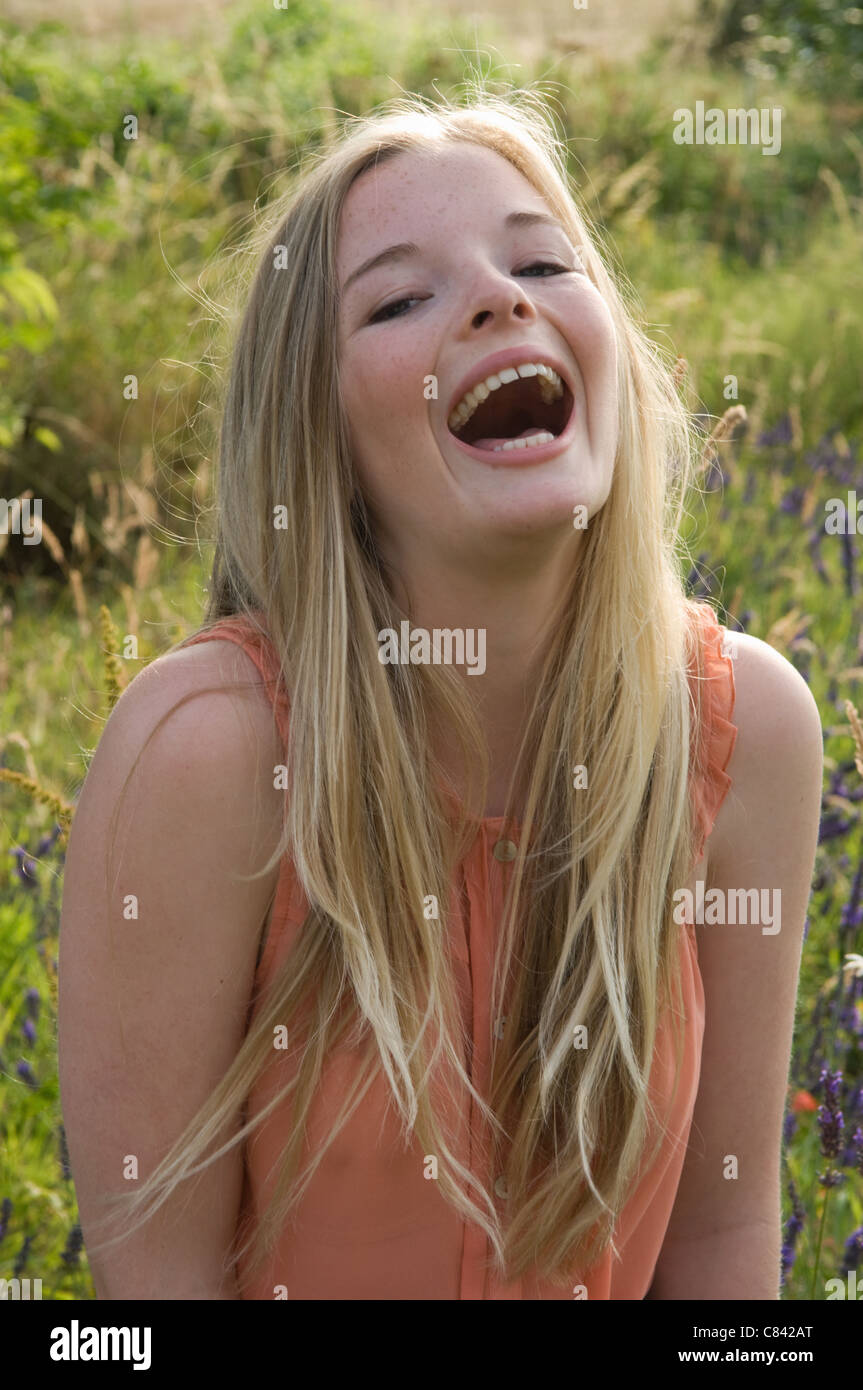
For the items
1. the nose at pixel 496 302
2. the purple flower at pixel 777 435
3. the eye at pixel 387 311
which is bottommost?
the nose at pixel 496 302

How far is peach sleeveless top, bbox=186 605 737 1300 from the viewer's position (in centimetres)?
160

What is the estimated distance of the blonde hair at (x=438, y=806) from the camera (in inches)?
62.7

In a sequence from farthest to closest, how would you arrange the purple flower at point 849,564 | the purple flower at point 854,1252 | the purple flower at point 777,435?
the purple flower at point 777,435 < the purple flower at point 849,564 < the purple flower at point 854,1252

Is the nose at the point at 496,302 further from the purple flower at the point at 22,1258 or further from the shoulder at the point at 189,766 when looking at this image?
the purple flower at the point at 22,1258

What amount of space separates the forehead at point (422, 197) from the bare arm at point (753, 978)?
2.06 ft

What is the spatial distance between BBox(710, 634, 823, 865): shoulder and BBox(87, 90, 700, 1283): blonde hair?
7cm

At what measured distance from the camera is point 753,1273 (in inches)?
70.6

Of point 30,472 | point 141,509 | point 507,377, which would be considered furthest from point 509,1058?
point 30,472

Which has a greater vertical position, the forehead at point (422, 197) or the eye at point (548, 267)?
the forehead at point (422, 197)

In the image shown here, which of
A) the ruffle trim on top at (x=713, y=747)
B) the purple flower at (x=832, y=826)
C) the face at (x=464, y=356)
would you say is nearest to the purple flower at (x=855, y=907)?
the purple flower at (x=832, y=826)

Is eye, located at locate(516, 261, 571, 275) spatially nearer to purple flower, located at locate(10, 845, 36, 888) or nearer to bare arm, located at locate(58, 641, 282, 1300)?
bare arm, located at locate(58, 641, 282, 1300)

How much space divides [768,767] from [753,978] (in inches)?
10.4

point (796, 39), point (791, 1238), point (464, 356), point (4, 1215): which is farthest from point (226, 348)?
point (796, 39)

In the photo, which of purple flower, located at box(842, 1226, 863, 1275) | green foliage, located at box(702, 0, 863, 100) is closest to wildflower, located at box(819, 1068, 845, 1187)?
purple flower, located at box(842, 1226, 863, 1275)
